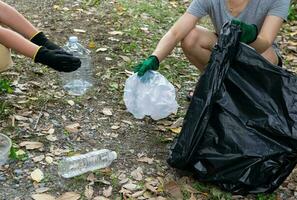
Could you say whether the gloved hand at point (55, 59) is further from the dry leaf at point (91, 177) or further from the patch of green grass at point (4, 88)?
the dry leaf at point (91, 177)

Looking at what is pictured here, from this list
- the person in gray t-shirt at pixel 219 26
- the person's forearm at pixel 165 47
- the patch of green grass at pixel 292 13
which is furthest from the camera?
the patch of green grass at pixel 292 13

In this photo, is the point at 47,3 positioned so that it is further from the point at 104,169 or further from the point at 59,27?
the point at 104,169

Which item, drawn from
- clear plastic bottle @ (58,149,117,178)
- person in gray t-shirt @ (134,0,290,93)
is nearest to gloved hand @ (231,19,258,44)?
person in gray t-shirt @ (134,0,290,93)

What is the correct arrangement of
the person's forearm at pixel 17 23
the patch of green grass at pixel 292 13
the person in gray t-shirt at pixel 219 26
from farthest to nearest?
the patch of green grass at pixel 292 13
the person's forearm at pixel 17 23
the person in gray t-shirt at pixel 219 26

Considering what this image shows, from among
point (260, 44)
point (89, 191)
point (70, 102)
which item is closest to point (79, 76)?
point (70, 102)

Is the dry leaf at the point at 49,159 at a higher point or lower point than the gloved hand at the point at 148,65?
lower

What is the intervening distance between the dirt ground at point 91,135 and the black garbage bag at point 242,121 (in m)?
0.18

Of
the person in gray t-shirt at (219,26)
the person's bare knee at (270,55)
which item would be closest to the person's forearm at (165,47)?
the person in gray t-shirt at (219,26)

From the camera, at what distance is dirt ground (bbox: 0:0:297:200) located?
8.48 ft

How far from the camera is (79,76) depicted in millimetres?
3656

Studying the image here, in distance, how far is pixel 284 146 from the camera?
2.50 meters

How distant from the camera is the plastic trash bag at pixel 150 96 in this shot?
9.98ft

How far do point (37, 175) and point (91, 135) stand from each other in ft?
1.64

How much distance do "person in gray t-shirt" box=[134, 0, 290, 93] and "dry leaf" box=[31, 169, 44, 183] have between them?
0.82 m
